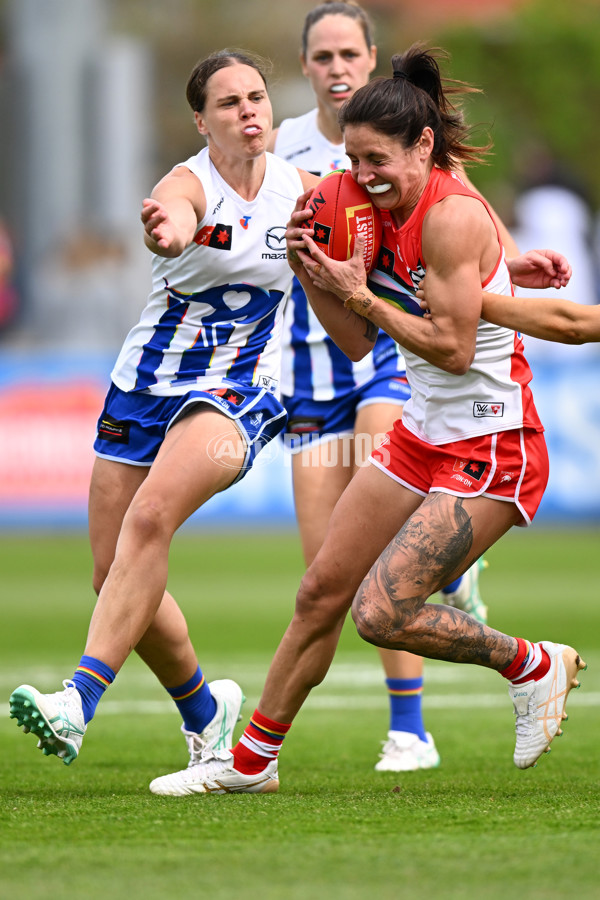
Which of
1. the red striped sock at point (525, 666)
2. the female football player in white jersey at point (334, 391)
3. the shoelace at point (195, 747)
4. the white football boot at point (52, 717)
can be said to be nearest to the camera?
the white football boot at point (52, 717)

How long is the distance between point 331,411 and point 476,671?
11.0ft

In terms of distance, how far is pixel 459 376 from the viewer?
484 cm

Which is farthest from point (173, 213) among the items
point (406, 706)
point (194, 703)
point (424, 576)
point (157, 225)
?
point (406, 706)

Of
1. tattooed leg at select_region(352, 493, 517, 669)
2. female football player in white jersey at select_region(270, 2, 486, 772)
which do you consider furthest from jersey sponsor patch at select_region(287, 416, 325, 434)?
tattooed leg at select_region(352, 493, 517, 669)

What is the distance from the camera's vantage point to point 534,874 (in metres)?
3.63

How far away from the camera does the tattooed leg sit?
4.75 m

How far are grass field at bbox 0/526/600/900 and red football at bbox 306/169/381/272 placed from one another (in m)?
1.87

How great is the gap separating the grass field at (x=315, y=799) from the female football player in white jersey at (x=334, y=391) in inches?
11.9

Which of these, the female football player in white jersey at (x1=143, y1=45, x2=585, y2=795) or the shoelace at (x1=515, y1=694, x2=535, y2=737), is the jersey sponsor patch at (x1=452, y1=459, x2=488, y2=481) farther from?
the shoelace at (x1=515, y1=694, x2=535, y2=737)

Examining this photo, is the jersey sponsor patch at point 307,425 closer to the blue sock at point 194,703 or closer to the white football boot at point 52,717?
the blue sock at point 194,703

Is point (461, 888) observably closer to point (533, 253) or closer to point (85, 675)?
point (85, 675)

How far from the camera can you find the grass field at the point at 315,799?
11.9ft

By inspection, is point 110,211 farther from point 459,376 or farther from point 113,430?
point 459,376

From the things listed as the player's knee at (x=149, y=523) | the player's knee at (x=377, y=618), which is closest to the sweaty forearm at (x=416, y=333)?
the player's knee at (x=377, y=618)
